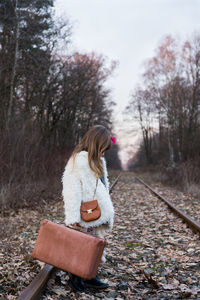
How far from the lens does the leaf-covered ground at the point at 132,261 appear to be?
11.9 ft

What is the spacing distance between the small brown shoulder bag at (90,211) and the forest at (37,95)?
Answer: 597 centimetres

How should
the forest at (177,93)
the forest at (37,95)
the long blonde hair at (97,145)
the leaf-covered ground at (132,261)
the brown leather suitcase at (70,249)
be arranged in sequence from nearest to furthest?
the brown leather suitcase at (70,249)
the long blonde hair at (97,145)
the leaf-covered ground at (132,261)
the forest at (37,95)
the forest at (177,93)

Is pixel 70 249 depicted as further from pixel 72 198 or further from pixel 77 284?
pixel 77 284

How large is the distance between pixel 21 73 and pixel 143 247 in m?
13.0

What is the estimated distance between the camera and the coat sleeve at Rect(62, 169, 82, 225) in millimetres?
3379

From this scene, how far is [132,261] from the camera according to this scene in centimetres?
491

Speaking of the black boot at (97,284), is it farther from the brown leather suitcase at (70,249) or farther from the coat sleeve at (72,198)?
the coat sleeve at (72,198)

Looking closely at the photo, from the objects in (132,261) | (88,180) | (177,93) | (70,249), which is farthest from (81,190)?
(177,93)

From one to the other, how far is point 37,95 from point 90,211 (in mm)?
17974

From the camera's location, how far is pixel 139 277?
4219 mm

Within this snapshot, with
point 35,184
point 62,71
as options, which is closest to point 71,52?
point 62,71

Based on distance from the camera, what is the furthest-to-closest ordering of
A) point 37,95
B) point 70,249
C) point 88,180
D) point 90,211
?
point 37,95 < point 88,180 < point 90,211 < point 70,249

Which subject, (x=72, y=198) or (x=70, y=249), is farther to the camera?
(x=72, y=198)

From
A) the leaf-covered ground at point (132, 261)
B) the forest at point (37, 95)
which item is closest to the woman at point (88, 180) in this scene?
the leaf-covered ground at point (132, 261)
